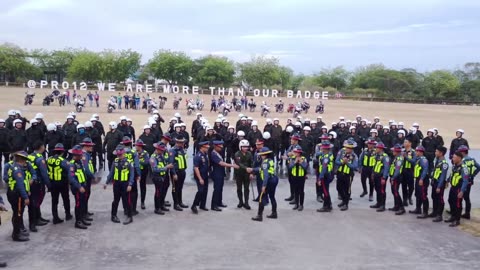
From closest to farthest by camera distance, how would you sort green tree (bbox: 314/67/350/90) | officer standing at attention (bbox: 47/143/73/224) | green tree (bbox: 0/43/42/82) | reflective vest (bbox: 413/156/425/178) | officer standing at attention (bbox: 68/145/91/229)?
officer standing at attention (bbox: 68/145/91/229) → officer standing at attention (bbox: 47/143/73/224) → reflective vest (bbox: 413/156/425/178) → green tree (bbox: 0/43/42/82) → green tree (bbox: 314/67/350/90)

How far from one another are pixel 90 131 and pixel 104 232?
18.0 feet

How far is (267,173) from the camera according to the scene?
9484 mm

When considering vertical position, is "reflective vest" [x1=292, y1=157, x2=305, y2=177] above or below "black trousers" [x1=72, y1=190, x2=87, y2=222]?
above

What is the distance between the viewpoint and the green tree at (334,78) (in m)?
93.2

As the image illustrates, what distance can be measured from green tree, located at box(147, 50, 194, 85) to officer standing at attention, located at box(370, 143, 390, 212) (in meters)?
63.6

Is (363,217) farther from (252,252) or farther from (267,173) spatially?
(252,252)

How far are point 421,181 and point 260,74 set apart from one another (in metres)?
70.9

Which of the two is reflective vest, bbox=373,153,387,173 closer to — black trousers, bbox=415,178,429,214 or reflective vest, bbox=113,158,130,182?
black trousers, bbox=415,178,429,214

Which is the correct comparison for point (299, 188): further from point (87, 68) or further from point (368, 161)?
point (87, 68)

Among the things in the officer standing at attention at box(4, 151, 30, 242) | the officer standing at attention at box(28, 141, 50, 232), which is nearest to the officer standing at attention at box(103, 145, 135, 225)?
the officer standing at attention at box(28, 141, 50, 232)

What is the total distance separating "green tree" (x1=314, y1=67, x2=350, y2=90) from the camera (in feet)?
306

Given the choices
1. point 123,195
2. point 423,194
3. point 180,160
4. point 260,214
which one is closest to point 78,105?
point 180,160

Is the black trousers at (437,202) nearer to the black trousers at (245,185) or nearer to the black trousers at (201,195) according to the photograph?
the black trousers at (245,185)

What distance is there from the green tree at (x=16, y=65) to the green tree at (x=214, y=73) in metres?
23.8
